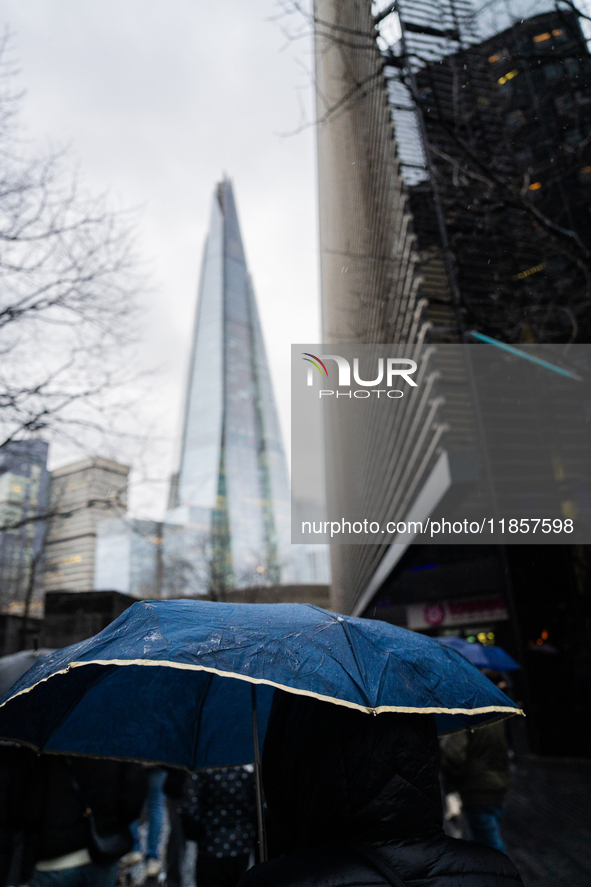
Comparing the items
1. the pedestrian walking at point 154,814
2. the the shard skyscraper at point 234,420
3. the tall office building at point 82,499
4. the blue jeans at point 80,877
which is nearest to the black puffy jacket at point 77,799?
the blue jeans at point 80,877

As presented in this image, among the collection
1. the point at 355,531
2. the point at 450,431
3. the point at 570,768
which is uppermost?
the point at 355,531

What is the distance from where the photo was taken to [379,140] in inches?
448

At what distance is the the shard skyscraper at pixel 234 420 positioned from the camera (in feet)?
389

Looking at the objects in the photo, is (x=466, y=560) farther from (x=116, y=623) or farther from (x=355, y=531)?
(x=116, y=623)

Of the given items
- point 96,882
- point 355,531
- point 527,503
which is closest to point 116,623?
point 96,882

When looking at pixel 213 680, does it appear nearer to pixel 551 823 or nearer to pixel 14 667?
pixel 14 667

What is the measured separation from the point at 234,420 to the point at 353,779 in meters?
125

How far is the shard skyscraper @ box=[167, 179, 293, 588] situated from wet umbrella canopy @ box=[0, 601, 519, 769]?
94350 millimetres

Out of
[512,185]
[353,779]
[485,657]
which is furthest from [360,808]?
[512,185]

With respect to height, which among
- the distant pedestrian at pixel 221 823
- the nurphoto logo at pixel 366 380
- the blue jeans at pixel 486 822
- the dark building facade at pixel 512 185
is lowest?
the blue jeans at pixel 486 822

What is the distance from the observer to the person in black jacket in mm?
1908

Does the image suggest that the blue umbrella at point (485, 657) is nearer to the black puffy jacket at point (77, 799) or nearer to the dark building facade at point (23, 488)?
the black puffy jacket at point (77, 799)

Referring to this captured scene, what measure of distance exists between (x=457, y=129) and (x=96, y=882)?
7092 millimetres

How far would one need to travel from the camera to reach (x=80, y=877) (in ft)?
11.3
